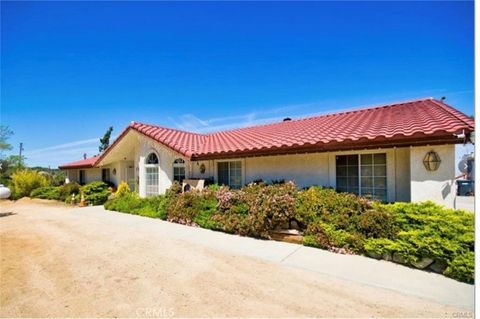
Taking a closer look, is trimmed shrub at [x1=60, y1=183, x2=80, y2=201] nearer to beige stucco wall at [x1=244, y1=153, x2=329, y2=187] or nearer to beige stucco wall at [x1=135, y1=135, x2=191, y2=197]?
beige stucco wall at [x1=135, y1=135, x2=191, y2=197]

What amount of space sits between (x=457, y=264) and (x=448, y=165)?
338 centimetres

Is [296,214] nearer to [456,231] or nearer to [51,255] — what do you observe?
[456,231]

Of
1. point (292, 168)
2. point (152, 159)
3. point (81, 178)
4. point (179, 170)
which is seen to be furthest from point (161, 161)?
point (81, 178)

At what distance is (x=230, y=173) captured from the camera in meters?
13.2

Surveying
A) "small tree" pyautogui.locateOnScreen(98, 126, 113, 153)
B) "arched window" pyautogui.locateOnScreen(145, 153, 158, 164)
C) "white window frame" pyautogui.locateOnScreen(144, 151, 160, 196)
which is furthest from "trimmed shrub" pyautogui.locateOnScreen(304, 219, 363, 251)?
"small tree" pyautogui.locateOnScreen(98, 126, 113, 153)

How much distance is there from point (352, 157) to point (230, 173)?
607 centimetres

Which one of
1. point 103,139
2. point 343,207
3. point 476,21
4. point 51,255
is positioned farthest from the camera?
point 103,139

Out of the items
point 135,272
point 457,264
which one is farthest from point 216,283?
point 457,264

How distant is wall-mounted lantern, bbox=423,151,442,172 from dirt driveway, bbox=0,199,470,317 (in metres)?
4.57

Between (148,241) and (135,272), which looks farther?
(148,241)

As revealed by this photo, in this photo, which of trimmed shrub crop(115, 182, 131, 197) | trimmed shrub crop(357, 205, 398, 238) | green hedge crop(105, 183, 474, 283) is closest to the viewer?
green hedge crop(105, 183, 474, 283)

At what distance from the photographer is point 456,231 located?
5.56 m

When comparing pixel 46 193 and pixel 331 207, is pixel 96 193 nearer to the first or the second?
pixel 46 193

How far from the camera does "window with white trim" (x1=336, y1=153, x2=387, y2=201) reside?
9.05 metres
